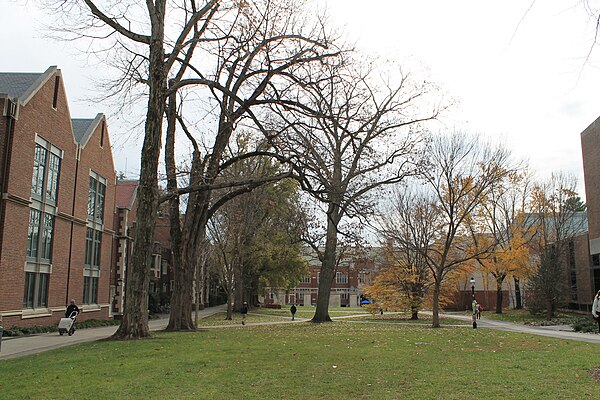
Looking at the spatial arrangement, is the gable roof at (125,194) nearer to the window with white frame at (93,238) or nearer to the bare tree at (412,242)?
the window with white frame at (93,238)

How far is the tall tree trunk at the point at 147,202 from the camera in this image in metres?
16.2

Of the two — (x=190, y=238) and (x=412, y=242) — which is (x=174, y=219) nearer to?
(x=190, y=238)

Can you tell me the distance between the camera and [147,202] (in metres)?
16.8

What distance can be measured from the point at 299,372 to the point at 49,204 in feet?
74.5

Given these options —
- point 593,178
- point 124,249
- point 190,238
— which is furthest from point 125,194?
point 593,178

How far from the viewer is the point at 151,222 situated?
16.7 m

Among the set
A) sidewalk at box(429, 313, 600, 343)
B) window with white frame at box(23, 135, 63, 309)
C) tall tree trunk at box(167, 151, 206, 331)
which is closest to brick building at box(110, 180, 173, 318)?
window with white frame at box(23, 135, 63, 309)

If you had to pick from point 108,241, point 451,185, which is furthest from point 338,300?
point 451,185

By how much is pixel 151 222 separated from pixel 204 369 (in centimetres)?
790

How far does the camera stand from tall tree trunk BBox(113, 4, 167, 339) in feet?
53.2

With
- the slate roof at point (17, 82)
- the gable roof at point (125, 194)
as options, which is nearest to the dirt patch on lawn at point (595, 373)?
the slate roof at point (17, 82)

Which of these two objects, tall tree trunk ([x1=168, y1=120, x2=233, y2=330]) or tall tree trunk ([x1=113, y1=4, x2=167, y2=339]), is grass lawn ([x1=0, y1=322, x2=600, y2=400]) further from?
tall tree trunk ([x1=168, y1=120, x2=233, y2=330])

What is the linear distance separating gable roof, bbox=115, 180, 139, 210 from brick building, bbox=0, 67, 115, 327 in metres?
7.54

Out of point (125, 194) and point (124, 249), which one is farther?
point (125, 194)
